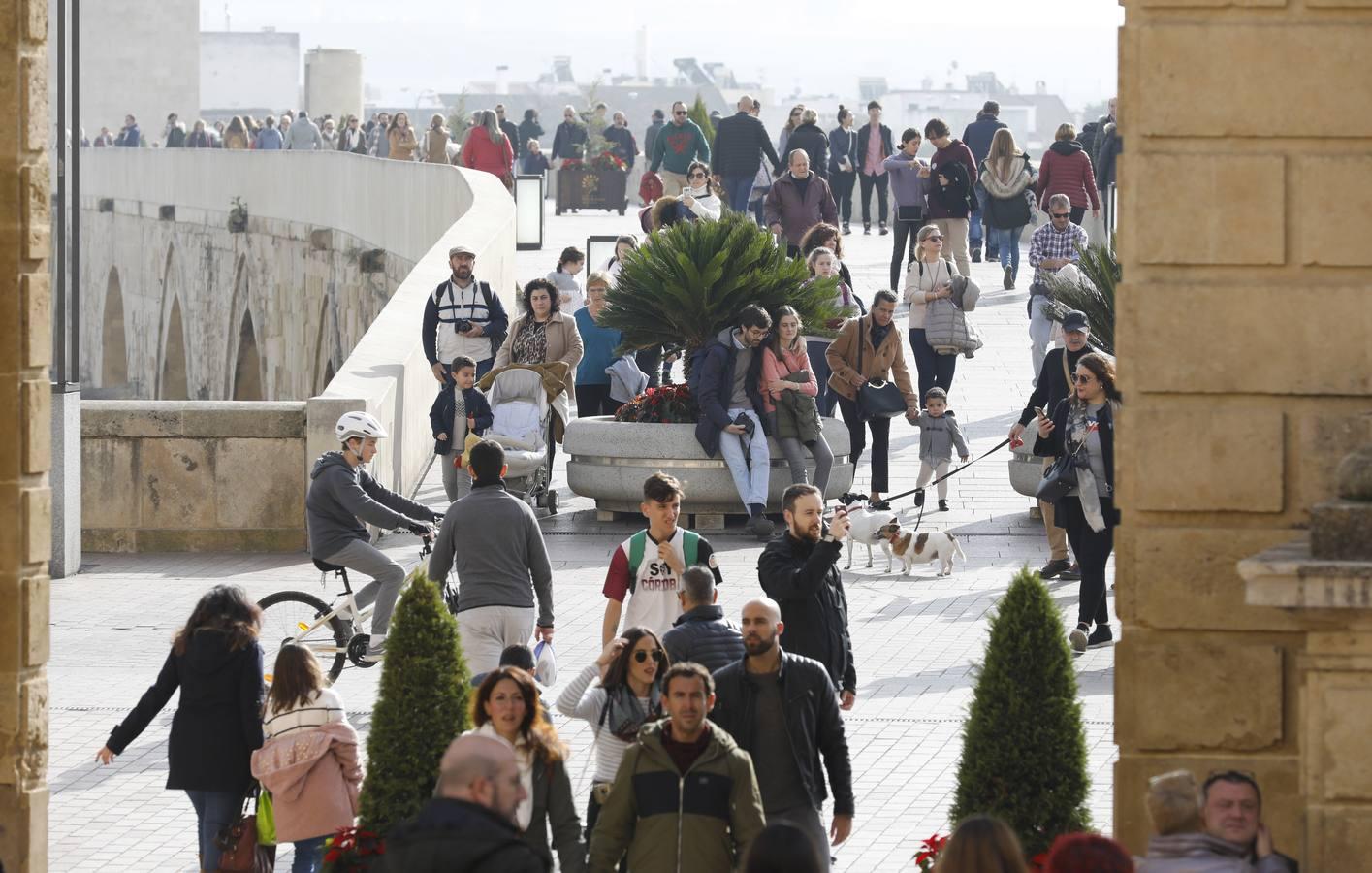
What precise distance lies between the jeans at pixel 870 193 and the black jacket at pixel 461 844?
1209 inches

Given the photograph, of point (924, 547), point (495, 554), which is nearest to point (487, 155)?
point (924, 547)

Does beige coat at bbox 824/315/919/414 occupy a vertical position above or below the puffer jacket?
above

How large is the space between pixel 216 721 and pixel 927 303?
12413 millimetres

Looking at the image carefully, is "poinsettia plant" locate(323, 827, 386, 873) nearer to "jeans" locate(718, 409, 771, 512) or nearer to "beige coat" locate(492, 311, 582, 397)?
"jeans" locate(718, 409, 771, 512)

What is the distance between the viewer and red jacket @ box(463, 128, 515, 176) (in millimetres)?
38281

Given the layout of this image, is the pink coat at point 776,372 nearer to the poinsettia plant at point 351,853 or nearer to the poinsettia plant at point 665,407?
the poinsettia plant at point 665,407

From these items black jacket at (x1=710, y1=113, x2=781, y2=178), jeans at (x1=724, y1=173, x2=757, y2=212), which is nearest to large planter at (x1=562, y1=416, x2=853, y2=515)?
black jacket at (x1=710, y1=113, x2=781, y2=178)

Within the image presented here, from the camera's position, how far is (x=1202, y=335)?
8.26 metres

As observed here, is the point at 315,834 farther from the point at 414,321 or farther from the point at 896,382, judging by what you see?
the point at 414,321

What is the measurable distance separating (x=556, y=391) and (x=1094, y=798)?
27.6ft

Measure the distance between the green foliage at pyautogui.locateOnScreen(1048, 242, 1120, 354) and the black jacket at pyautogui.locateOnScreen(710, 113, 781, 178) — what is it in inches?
565

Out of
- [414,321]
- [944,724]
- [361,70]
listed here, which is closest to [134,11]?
[361,70]

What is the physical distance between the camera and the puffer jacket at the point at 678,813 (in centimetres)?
791

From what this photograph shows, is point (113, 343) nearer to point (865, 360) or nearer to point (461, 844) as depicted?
point (865, 360)
